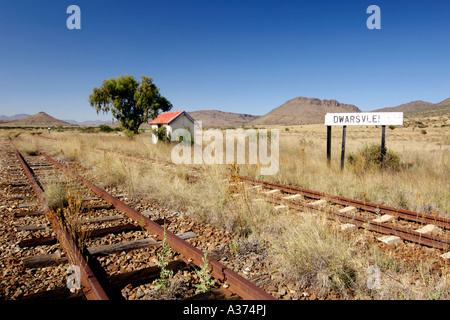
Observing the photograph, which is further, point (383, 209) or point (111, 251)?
point (383, 209)

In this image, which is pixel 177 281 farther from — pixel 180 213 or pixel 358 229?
pixel 358 229

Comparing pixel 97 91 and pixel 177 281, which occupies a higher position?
pixel 97 91

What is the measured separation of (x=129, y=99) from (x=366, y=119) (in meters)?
43.3

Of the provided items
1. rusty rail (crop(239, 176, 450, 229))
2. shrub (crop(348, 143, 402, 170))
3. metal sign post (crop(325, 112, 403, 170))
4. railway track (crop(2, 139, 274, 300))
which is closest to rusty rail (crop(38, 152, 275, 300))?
railway track (crop(2, 139, 274, 300))

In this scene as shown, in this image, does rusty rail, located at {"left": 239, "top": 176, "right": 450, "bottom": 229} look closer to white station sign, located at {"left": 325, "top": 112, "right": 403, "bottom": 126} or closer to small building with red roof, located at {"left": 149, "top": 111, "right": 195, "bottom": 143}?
white station sign, located at {"left": 325, "top": 112, "right": 403, "bottom": 126}

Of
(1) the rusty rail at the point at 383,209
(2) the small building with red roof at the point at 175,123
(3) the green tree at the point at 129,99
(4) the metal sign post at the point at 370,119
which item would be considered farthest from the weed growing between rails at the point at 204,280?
(3) the green tree at the point at 129,99

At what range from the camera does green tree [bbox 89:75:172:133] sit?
44.2 metres

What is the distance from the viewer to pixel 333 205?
609 cm

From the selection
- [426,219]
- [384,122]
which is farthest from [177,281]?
[384,122]

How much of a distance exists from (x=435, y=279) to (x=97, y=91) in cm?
4858

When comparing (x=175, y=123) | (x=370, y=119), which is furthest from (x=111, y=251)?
(x=175, y=123)

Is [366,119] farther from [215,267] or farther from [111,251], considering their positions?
[111,251]

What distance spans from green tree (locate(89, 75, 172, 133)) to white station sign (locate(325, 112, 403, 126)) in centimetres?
3898

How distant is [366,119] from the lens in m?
8.88
